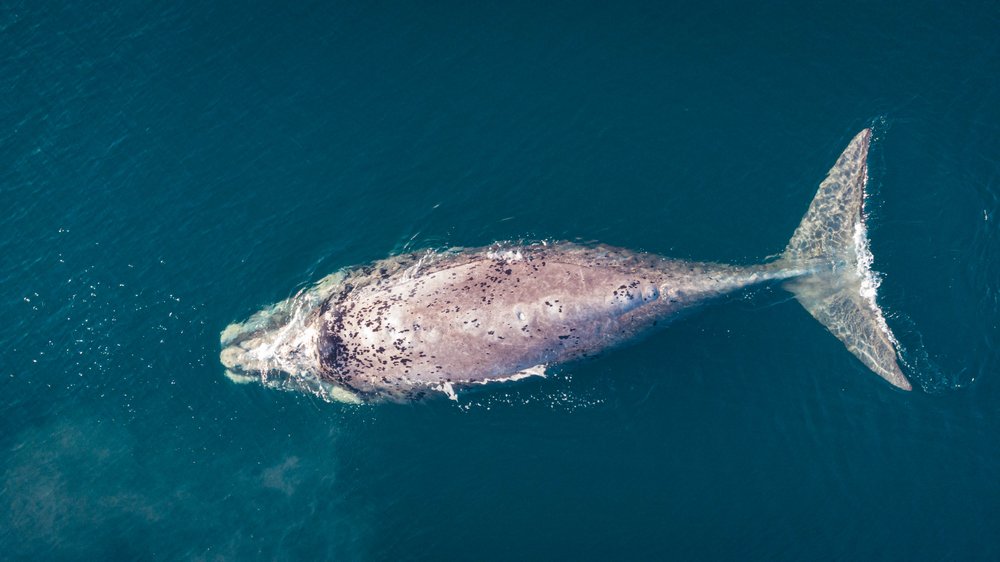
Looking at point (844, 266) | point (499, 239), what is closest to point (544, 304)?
Result: point (499, 239)

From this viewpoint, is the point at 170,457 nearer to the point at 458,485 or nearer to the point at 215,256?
the point at 215,256

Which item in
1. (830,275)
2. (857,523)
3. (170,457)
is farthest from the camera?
(170,457)

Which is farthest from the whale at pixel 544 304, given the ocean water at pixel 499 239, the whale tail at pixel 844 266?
the ocean water at pixel 499 239

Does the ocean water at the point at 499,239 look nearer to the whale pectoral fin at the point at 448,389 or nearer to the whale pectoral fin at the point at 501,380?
the whale pectoral fin at the point at 448,389

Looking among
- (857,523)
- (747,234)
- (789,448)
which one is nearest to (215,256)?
(747,234)

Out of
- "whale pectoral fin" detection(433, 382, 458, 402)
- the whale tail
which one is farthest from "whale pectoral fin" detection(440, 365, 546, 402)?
the whale tail

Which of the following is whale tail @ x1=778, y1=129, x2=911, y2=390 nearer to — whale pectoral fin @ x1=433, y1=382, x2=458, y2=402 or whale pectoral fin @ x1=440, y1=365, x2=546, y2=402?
whale pectoral fin @ x1=440, y1=365, x2=546, y2=402
